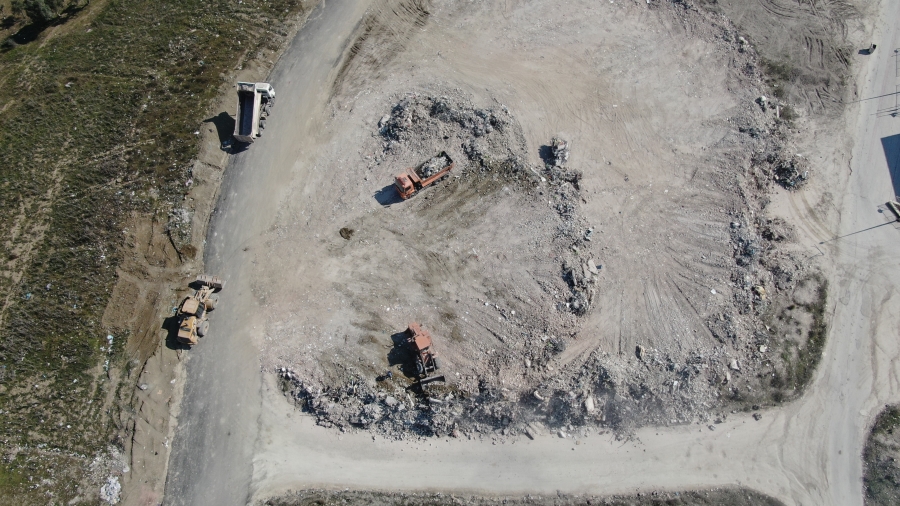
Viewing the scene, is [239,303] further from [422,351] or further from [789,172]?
[789,172]

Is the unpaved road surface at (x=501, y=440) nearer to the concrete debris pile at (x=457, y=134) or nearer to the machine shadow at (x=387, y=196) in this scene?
the machine shadow at (x=387, y=196)

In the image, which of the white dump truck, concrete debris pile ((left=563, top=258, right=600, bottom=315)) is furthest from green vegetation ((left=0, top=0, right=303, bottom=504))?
concrete debris pile ((left=563, top=258, right=600, bottom=315))

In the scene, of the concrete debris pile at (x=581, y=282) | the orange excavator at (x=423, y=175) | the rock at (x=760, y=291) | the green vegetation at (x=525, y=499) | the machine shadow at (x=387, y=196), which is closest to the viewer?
the green vegetation at (x=525, y=499)

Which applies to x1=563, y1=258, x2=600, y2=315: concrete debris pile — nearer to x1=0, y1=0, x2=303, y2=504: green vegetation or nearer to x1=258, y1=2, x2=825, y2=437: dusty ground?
x1=258, y1=2, x2=825, y2=437: dusty ground

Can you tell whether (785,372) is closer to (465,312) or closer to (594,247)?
(594,247)

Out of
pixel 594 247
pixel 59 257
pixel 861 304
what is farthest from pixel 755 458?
pixel 59 257

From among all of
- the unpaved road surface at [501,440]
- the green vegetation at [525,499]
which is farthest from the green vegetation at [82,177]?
the green vegetation at [525,499]
